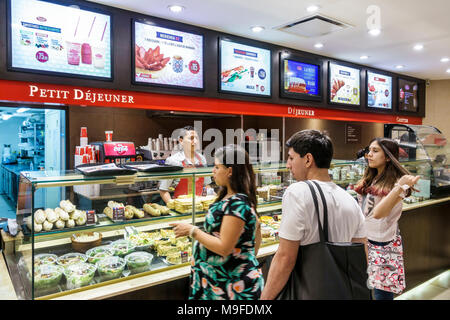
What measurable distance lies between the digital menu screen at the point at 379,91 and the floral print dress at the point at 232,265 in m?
4.94

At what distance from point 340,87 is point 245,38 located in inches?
79.2

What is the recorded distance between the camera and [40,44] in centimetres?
288

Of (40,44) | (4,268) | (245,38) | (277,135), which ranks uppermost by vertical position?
(245,38)

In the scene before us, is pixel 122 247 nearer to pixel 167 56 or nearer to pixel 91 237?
pixel 91 237

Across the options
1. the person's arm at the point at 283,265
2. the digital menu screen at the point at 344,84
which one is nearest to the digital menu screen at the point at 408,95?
the digital menu screen at the point at 344,84

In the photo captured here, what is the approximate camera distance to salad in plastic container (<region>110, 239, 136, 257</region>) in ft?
7.50

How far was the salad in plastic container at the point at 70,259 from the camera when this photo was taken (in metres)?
2.09

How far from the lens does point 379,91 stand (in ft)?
20.0

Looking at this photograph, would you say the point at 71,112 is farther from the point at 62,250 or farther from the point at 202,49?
the point at 62,250

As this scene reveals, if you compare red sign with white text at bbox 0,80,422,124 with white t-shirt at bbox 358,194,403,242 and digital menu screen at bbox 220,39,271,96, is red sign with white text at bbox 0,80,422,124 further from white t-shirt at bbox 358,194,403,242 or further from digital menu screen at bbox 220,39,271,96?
white t-shirt at bbox 358,194,403,242

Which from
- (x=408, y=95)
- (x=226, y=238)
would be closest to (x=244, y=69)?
(x=226, y=238)

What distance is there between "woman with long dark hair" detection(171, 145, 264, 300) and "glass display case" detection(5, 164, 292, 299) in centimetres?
52

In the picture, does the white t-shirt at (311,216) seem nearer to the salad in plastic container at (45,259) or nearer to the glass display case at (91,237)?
the glass display case at (91,237)

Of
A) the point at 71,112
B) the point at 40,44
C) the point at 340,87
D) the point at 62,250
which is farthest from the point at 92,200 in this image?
the point at 340,87
